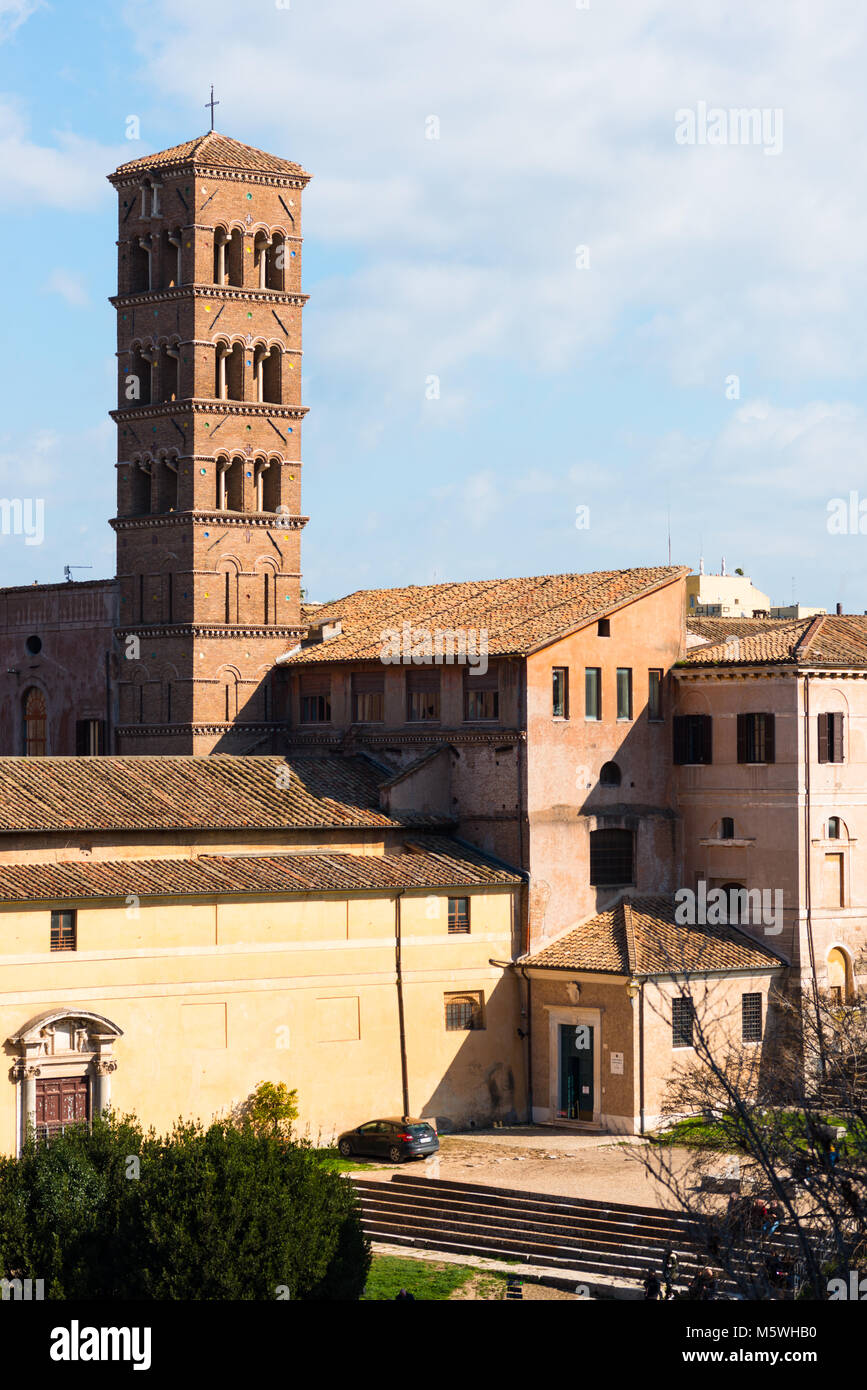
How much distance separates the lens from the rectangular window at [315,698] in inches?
2047

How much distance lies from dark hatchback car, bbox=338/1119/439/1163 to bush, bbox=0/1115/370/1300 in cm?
814

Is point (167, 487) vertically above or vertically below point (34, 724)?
above

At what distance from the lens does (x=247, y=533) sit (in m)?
52.7

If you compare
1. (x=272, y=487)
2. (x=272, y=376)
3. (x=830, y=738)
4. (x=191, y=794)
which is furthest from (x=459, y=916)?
(x=272, y=376)

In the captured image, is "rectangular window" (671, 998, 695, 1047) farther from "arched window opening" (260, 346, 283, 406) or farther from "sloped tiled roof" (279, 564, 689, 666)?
"arched window opening" (260, 346, 283, 406)

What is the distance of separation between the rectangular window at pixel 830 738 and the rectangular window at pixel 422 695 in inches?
390

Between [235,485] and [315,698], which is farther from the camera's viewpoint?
[235,485]

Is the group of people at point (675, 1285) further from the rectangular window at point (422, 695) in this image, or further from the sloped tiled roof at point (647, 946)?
the rectangular window at point (422, 695)

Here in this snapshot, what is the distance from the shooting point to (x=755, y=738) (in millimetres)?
47812

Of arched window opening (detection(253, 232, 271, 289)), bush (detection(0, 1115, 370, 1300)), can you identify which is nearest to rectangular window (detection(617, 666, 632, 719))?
arched window opening (detection(253, 232, 271, 289))

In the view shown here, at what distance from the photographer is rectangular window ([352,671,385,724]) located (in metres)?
50.4

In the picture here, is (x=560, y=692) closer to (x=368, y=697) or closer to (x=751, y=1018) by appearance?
(x=368, y=697)

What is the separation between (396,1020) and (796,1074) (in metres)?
9.39

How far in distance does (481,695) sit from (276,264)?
1460cm
